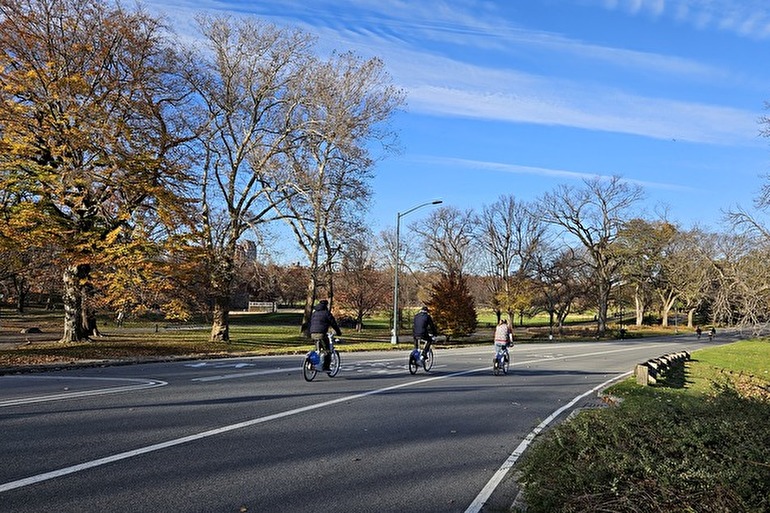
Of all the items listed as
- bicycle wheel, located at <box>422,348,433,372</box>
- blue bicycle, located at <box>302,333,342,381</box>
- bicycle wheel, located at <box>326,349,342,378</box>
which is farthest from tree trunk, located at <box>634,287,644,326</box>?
blue bicycle, located at <box>302,333,342,381</box>

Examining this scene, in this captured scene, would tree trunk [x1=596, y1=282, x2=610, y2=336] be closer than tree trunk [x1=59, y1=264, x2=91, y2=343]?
No

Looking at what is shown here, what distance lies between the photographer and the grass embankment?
13.2ft

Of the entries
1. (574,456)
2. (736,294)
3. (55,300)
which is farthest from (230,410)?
(55,300)

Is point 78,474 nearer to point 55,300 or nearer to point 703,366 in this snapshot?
point 703,366

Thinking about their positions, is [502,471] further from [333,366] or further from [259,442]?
[333,366]

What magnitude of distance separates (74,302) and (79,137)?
25.0 feet

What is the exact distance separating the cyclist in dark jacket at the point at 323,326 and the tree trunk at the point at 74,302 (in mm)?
14006

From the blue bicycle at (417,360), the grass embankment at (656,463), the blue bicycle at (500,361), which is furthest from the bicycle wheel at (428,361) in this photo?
the grass embankment at (656,463)

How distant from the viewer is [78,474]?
18.6 ft

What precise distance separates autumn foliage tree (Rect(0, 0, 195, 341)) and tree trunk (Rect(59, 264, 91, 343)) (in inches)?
2.0

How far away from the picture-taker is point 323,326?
14.0 metres

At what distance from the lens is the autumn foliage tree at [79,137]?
68.3 ft

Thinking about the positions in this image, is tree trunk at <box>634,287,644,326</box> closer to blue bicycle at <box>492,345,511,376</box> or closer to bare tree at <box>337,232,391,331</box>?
bare tree at <box>337,232,391,331</box>

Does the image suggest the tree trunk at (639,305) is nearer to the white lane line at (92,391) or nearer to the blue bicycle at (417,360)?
the blue bicycle at (417,360)
